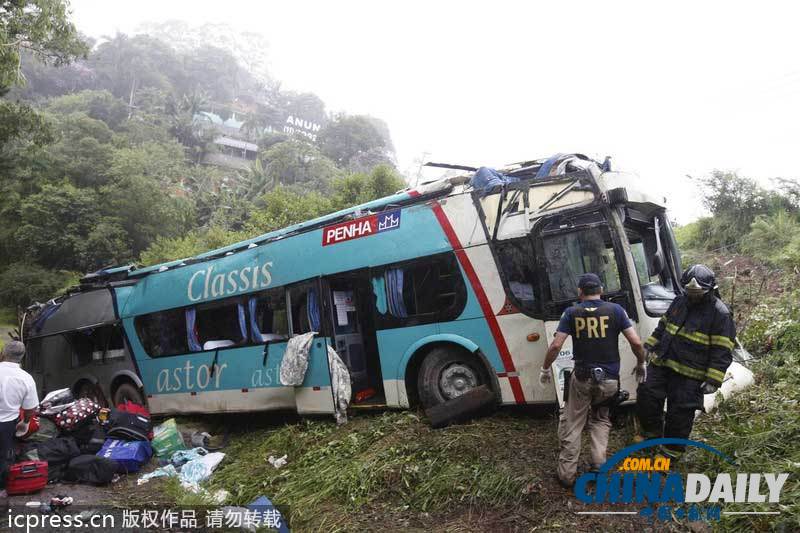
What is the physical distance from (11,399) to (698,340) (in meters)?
6.16

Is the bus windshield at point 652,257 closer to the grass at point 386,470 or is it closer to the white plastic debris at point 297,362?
the grass at point 386,470

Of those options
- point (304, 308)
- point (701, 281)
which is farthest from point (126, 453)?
point (701, 281)

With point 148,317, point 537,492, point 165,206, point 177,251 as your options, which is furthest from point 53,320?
point 165,206

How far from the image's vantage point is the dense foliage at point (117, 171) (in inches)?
427

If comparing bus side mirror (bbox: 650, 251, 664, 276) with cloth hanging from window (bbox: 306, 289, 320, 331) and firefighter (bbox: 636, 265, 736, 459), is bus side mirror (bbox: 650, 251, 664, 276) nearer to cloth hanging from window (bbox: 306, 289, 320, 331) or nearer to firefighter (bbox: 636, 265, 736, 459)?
firefighter (bbox: 636, 265, 736, 459)

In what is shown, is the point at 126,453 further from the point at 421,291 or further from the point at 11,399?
the point at 421,291

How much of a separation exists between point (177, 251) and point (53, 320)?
12.1 meters

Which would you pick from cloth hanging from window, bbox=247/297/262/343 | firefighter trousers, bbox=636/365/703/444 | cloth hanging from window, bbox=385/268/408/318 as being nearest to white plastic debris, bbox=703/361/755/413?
firefighter trousers, bbox=636/365/703/444

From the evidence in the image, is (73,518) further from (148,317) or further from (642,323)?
(642,323)

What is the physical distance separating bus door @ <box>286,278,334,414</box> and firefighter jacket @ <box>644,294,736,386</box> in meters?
3.91

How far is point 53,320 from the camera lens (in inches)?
411

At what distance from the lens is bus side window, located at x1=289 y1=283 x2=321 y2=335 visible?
265 inches

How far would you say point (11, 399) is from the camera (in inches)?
192

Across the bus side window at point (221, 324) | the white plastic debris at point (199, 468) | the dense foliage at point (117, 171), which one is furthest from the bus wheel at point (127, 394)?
the dense foliage at point (117, 171)
